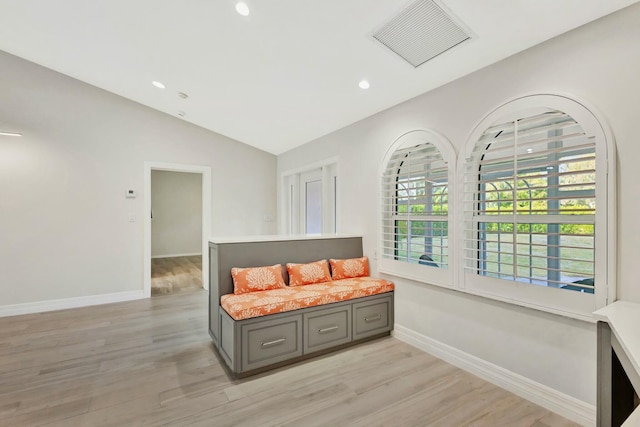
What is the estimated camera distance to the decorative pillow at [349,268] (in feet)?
10.9

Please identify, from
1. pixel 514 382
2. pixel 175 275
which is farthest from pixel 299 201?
pixel 514 382

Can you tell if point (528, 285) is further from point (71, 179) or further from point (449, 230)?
point (71, 179)

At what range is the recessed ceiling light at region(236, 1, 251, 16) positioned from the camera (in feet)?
7.29

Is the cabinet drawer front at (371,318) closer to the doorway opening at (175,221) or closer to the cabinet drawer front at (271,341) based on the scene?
the cabinet drawer front at (271,341)

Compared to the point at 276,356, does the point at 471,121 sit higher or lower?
higher

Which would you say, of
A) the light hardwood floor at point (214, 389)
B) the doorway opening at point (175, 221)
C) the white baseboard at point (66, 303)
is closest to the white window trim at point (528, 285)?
the light hardwood floor at point (214, 389)

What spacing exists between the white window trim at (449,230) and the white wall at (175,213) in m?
7.22

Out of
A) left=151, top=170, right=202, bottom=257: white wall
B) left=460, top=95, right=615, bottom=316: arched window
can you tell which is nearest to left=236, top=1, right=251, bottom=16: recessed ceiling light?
left=460, top=95, right=615, bottom=316: arched window

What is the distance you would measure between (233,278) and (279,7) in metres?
2.25

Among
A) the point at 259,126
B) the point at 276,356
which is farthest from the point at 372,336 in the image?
the point at 259,126

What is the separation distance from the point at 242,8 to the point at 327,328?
2780 millimetres

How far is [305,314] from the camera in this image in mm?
2637

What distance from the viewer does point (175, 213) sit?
28.8 feet

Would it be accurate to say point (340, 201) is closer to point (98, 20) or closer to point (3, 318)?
point (98, 20)
